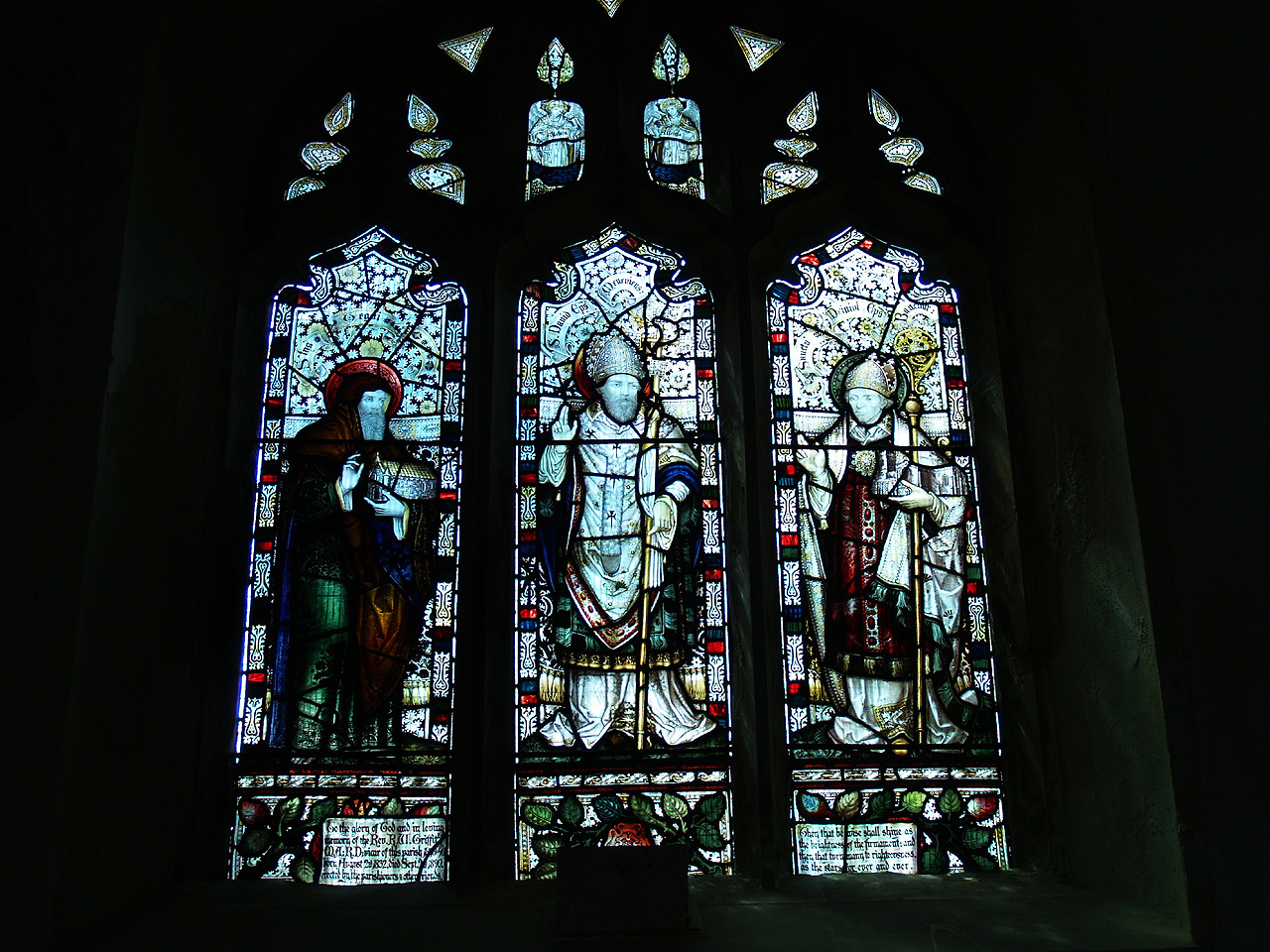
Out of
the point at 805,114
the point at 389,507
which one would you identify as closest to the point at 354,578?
Answer: the point at 389,507

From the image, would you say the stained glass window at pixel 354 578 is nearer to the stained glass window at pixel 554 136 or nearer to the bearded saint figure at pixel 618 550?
the bearded saint figure at pixel 618 550

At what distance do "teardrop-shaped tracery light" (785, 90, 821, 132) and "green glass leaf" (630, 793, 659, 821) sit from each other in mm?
2343

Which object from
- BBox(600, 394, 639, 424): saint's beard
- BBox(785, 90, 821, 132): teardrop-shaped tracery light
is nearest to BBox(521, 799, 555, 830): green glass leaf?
BBox(600, 394, 639, 424): saint's beard

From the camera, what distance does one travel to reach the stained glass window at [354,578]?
137 inches

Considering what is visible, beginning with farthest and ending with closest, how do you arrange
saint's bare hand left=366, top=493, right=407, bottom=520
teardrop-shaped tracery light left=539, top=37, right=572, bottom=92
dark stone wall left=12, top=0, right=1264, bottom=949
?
teardrop-shaped tracery light left=539, top=37, right=572, bottom=92
saint's bare hand left=366, top=493, right=407, bottom=520
dark stone wall left=12, top=0, right=1264, bottom=949

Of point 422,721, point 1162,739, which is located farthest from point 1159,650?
point 422,721

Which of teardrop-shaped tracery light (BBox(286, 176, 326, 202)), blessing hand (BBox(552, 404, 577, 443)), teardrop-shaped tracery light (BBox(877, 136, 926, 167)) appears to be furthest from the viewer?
teardrop-shaped tracery light (BBox(877, 136, 926, 167))

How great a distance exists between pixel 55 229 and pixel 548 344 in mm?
1492

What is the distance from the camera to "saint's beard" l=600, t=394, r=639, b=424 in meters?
3.97

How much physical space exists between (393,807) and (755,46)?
288 centimetres

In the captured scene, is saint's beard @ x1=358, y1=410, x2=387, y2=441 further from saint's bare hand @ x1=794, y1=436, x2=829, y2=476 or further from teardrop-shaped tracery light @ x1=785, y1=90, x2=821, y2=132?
teardrop-shaped tracery light @ x1=785, y1=90, x2=821, y2=132

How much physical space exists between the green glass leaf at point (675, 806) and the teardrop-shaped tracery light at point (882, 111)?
7.87ft

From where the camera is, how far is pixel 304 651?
12.0ft

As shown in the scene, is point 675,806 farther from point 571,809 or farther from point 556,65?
point 556,65
